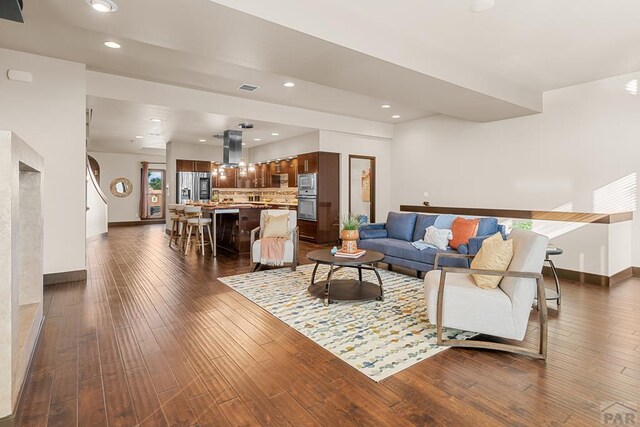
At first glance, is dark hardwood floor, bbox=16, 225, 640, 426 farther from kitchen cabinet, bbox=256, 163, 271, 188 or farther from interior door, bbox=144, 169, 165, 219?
interior door, bbox=144, 169, 165, 219

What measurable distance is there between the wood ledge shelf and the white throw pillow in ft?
5.90

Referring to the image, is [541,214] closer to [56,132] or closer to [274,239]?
[274,239]

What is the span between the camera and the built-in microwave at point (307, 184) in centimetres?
804

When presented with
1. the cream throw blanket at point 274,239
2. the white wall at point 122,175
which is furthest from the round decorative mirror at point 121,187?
the cream throw blanket at point 274,239

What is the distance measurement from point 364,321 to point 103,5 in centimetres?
344

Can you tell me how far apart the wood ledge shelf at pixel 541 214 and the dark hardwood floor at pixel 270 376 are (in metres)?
1.61

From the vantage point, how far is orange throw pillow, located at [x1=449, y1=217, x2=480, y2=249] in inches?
188

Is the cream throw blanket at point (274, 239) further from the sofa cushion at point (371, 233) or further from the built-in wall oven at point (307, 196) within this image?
the built-in wall oven at point (307, 196)

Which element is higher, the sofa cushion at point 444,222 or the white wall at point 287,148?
the white wall at point 287,148

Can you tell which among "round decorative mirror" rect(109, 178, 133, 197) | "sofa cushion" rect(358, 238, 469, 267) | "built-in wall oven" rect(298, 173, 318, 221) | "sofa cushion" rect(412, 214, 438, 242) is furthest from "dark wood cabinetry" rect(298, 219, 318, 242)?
"round decorative mirror" rect(109, 178, 133, 197)

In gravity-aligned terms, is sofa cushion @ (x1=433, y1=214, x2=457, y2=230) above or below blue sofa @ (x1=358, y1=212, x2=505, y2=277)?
above

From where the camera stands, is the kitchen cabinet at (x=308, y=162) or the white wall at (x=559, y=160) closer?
the white wall at (x=559, y=160)

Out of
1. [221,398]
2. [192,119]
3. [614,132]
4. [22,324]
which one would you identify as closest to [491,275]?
[221,398]

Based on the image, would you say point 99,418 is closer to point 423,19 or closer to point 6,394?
point 6,394
